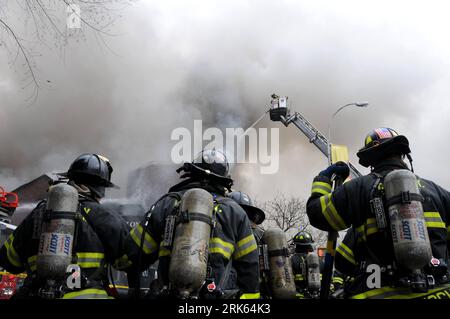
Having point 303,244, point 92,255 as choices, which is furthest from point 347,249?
point 303,244

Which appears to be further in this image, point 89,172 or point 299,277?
point 299,277

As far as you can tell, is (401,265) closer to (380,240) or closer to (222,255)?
(380,240)

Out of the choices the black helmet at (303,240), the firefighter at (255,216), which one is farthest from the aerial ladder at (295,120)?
the firefighter at (255,216)

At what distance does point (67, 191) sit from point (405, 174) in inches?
92.9

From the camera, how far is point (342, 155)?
45.9 feet

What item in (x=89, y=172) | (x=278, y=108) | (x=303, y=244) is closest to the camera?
(x=89, y=172)

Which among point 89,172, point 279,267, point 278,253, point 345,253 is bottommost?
point 345,253

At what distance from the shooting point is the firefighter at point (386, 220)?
7.91 feet

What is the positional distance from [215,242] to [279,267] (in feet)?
5.71

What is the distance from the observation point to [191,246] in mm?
2467

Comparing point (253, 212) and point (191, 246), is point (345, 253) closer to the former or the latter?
point (191, 246)

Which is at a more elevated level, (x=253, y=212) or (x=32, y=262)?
(x=253, y=212)

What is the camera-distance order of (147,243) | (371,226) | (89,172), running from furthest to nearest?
(89,172) < (147,243) < (371,226)

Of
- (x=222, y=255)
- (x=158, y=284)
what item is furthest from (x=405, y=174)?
(x=158, y=284)
